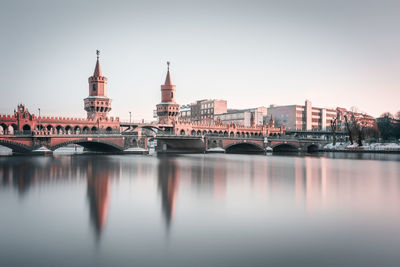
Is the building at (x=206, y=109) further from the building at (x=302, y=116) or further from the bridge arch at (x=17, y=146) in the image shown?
the bridge arch at (x=17, y=146)

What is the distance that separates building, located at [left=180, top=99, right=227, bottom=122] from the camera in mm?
139875

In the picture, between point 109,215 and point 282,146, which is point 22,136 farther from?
point 282,146

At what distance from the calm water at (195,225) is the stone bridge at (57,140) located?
111 ft

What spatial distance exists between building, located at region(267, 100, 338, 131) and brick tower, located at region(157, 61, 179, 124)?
5442 cm

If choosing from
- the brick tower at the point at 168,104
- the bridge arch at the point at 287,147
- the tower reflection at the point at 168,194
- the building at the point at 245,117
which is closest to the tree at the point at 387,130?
the bridge arch at the point at 287,147

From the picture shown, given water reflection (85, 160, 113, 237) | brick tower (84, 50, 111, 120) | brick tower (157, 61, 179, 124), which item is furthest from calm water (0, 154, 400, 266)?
brick tower (157, 61, 179, 124)

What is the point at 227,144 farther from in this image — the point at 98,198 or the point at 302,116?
the point at 98,198

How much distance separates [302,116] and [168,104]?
63.2m

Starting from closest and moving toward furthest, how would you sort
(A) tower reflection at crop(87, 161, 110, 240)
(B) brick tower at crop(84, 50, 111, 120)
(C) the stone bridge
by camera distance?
A: (A) tower reflection at crop(87, 161, 110, 240)
(C) the stone bridge
(B) brick tower at crop(84, 50, 111, 120)

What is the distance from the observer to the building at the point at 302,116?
129 m

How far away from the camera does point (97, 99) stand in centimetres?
7581

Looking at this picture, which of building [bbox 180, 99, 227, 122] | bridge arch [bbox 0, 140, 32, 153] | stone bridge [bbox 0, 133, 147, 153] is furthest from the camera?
building [bbox 180, 99, 227, 122]

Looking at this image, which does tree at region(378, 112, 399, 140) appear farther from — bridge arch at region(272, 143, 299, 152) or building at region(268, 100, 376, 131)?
bridge arch at region(272, 143, 299, 152)

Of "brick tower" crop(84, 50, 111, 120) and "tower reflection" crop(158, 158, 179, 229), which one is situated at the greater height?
"brick tower" crop(84, 50, 111, 120)
